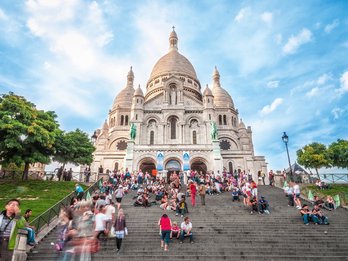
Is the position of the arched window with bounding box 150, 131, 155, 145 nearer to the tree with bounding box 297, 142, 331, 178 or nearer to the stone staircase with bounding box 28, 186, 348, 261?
the tree with bounding box 297, 142, 331, 178

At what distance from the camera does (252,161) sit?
39.2 m

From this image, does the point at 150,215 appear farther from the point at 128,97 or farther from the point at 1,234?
the point at 128,97

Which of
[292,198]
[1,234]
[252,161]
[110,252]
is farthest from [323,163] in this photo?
[1,234]

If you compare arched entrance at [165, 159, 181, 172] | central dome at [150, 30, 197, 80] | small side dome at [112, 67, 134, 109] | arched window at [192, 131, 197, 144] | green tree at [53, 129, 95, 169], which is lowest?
arched entrance at [165, 159, 181, 172]

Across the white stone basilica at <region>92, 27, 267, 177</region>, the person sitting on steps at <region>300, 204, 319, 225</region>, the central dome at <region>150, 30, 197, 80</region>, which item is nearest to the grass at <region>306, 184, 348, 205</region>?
the person sitting on steps at <region>300, 204, 319, 225</region>

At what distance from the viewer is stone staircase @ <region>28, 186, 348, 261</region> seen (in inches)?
360

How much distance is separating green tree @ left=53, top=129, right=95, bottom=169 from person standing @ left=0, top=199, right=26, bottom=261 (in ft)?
72.6

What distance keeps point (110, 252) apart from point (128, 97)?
42356 mm

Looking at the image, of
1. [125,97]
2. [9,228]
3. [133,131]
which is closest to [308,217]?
[9,228]

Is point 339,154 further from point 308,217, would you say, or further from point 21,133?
point 21,133

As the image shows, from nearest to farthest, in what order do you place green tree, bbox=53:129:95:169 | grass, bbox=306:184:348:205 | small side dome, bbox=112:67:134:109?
grass, bbox=306:184:348:205, green tree, bbox=53:129:95:169, small side dome, bbox=112:67:134:109

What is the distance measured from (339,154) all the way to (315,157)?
264 cm

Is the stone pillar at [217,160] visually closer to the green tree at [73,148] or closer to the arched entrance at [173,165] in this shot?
the arched entrance at [173,165]

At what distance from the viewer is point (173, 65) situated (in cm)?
5200
